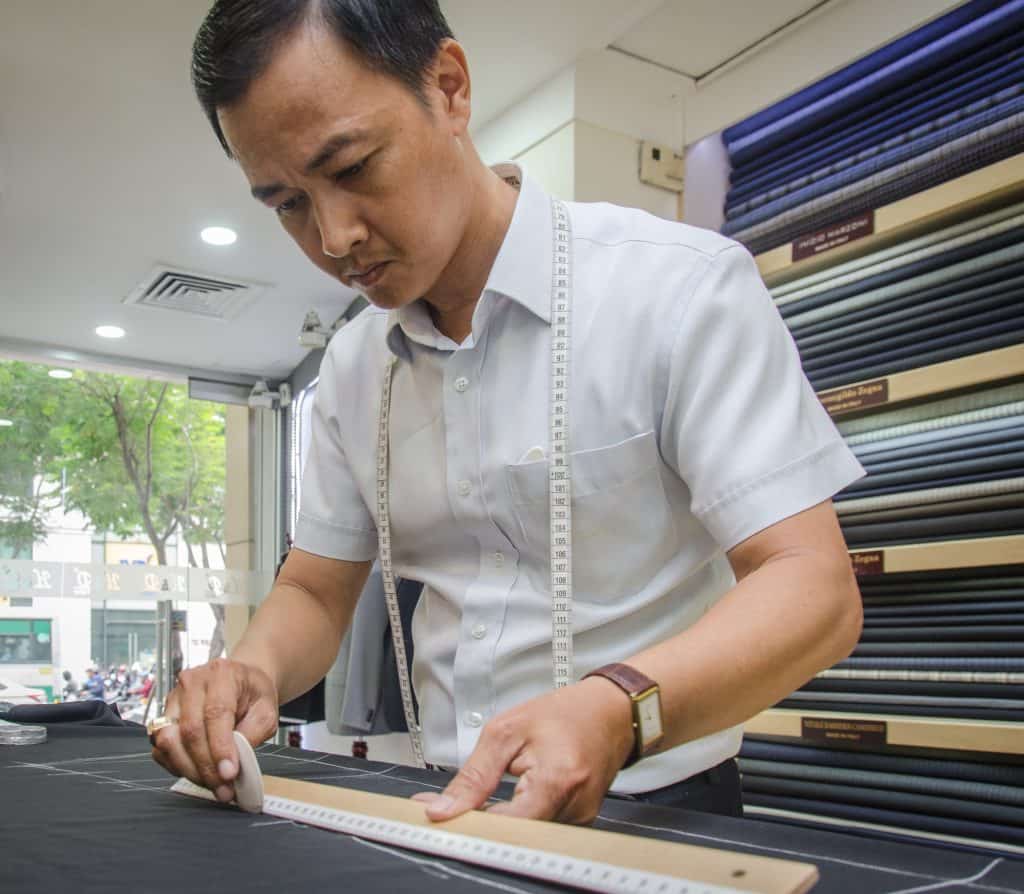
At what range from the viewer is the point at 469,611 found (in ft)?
3.57

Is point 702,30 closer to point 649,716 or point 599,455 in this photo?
point 599,455

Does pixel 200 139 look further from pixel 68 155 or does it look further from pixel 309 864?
pixel 309 864

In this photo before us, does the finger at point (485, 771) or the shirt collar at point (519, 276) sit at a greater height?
the shirt collar at point (519, 276)

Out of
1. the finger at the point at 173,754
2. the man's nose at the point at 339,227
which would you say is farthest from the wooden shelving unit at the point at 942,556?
the finger at the point at 173,754

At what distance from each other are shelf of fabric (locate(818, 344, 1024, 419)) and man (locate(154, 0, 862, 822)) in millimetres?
837

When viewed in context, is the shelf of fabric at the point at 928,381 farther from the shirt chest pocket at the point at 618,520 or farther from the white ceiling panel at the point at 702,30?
the white ceiling panel at the point at 702,30

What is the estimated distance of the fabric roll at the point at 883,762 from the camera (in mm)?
1670

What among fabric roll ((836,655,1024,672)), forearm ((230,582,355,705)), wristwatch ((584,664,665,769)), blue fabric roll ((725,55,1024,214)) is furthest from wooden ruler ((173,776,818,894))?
blue fabric roll ((725,55,1024,214))

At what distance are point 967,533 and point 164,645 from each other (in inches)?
208

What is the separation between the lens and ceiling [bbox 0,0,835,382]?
2906 mm

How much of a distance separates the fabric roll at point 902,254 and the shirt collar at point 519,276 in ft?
3.19

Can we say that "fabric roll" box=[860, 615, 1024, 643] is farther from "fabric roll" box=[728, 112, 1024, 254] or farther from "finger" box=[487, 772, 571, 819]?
"finger" box=[487, 772, 571, 819]

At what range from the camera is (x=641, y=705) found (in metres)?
0.73

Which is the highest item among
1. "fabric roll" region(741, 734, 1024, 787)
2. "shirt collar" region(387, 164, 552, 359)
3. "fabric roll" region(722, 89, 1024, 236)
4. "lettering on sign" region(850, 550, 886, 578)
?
"fabric roll" region(722, 89, 1024, 236)
